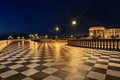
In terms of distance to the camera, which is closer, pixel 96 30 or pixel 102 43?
pixel 102 43

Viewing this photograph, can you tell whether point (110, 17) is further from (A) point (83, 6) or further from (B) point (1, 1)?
(B) point (1, 1)

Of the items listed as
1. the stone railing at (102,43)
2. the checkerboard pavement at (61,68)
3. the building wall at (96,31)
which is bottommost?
the checkerboard pavement at (61,68)

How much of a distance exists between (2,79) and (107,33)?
22.7 meters

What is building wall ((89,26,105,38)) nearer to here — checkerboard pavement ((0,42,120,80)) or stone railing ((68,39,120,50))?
stone railing ((68,39,120,50))

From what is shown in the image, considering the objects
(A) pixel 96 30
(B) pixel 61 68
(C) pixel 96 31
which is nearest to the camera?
(B) pixel 61 68

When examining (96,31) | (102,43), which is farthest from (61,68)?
(96,31)

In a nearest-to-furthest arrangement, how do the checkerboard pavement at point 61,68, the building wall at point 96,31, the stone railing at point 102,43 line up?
the checkerboard pavement at point 61,68
the stone railing at point 102,43
the building wall at point 96,31

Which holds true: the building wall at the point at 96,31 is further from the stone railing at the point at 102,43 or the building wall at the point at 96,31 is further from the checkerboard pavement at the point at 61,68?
the checkerboard pavement at the point at 61,68

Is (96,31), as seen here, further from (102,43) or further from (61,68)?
(61,68)

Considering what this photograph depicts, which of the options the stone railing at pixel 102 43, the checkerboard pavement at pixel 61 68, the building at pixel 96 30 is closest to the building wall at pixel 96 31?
the building at pixel 96 30

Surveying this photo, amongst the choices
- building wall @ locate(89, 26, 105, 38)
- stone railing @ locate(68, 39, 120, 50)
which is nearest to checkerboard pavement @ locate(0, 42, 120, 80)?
stone railing @ locate(68, 39, 120, 50)

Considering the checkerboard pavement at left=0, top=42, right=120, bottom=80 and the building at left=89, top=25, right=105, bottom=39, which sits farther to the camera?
the building at left=89, top=25, right=105, bottom=39

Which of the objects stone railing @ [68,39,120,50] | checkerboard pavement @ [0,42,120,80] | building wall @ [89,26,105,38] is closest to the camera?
Result: checkerboard pavement @ [0,42,120,80]

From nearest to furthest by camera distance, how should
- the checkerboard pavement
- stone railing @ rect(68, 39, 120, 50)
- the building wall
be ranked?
the checkerboard pavement, stone railing @ rect(68, 39, 120, 50), the building wall
